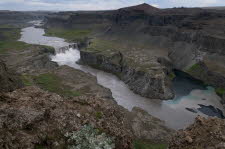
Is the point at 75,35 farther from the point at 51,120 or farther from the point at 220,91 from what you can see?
the point at 51,120

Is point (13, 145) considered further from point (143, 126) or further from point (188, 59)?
point (188, 59)

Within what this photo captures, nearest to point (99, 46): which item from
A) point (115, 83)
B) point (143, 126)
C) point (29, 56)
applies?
point (29, 56)

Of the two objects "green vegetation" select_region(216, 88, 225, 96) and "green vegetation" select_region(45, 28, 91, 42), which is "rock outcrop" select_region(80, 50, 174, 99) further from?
"green vegetation" select_region(45, 28, 91, 42)

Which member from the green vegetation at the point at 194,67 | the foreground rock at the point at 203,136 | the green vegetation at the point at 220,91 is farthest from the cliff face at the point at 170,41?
the foreground rock at the point at 203,136

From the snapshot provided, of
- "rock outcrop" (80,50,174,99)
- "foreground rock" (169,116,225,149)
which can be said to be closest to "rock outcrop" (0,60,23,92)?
"foreground rock" (169,116,225,149)

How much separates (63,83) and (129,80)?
784 inches

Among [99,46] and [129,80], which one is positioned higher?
[99,46]

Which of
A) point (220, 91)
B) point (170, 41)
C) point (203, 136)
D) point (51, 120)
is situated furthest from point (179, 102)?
point (170, 41)

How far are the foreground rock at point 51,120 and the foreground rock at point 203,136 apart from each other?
3.76 metres

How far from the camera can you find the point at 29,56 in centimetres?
8569

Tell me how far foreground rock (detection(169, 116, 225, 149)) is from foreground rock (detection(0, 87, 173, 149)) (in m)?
3.76

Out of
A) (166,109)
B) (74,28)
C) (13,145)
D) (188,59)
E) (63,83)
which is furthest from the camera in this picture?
(74,28)

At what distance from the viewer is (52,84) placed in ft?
182

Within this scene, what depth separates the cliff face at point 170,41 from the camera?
74394 mm
